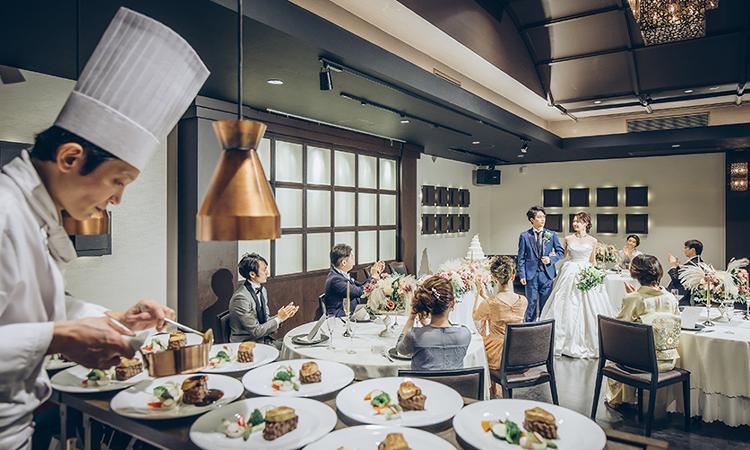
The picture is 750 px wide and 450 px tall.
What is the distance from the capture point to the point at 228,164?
1315 mm

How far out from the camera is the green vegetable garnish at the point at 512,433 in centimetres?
138

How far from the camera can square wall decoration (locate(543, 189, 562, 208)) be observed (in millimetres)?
9844

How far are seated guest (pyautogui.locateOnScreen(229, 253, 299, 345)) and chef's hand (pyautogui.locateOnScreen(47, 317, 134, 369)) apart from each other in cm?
211

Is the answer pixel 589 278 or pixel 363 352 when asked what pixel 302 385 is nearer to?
pixel 363 352

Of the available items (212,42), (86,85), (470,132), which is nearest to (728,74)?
(470,132)

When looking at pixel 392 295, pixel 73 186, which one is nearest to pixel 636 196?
pixel 392 295

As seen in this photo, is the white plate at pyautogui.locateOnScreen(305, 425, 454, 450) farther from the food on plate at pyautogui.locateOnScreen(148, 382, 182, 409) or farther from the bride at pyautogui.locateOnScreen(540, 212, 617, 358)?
the bride at pyautogui.locateOnScreen(540, 212, 617, 358)

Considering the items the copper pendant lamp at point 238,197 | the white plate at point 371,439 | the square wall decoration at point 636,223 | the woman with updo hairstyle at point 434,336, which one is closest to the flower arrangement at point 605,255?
the square wall decoration at point 636,223

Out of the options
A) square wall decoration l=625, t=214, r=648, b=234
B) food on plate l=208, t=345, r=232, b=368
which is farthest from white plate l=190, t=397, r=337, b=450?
square wall decoration l=625, t=214, r=648, b=234

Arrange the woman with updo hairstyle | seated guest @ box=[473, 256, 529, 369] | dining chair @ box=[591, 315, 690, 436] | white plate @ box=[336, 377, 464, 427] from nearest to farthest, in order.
Answer: white plate @ box=[336, 377, 464, 427], the woman with updo hairstyle, dining chair @ box=[591, 315, 690, 436], seated guest @ box=[473, 256, 529, 369]

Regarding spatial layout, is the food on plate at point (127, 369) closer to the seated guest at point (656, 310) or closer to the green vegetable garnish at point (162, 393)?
the green vegetable garnish at point (162, 393)

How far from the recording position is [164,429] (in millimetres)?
1480

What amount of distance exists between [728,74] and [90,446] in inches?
270

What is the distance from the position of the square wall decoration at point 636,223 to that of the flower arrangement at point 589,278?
4681 millimetres
